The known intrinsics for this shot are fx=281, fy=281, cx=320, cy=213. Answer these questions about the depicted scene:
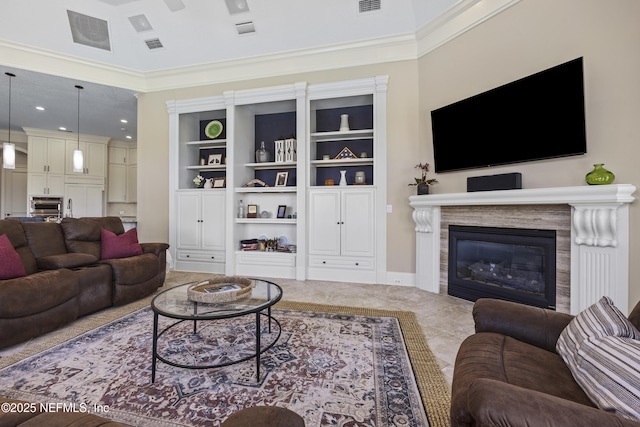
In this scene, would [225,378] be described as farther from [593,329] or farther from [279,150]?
[279,150]

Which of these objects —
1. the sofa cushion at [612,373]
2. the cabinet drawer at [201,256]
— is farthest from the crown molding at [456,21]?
the cabinet drawer at [201,256]

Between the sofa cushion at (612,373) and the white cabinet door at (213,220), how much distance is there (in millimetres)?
4389

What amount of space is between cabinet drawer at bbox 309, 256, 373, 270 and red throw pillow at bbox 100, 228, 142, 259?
7.53 feet

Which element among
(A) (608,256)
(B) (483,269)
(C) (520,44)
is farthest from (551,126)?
(B) (483,269)

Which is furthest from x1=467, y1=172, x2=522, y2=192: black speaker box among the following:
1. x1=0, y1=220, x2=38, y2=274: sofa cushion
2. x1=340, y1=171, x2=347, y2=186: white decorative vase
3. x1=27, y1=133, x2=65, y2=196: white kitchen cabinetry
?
x1=27, y1=133, x2=65, y2=196: white kitchen cabinetry

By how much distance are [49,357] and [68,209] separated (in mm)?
6938

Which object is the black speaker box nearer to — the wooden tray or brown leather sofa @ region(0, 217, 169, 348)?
the wooden tray

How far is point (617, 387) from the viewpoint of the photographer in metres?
0.82

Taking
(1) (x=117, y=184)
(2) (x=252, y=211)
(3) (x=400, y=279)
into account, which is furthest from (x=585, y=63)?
(1) (x=117, y=184)

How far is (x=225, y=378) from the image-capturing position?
1733mm

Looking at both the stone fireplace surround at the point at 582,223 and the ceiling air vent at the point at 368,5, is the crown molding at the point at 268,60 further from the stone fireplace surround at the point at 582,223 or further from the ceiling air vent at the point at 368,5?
the stone fireplace surround at the point at 582,223

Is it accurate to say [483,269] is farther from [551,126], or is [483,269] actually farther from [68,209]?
[68,209]

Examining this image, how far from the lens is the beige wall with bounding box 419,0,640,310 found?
83.0 inches

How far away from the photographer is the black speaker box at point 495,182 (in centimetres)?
270
